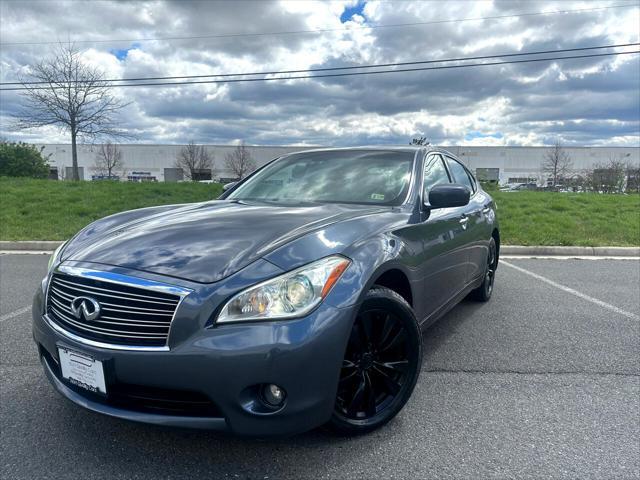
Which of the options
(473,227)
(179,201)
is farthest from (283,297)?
(179,201)

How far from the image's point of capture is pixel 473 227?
3924 millimetres

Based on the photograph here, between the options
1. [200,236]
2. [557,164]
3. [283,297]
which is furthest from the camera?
[557,164]

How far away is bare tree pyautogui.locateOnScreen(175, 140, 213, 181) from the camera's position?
58.7 m

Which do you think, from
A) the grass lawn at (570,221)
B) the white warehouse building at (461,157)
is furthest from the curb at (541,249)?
the white warehouse building at (461,157)

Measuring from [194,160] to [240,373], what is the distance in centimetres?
6010

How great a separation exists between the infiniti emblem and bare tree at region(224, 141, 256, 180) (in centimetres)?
5771

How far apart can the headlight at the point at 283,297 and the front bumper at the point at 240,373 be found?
38 millimetres

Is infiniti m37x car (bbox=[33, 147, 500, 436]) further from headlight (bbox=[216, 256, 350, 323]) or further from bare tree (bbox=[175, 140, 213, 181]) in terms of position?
bare tree (bbox=[175, 140, 213, 181])

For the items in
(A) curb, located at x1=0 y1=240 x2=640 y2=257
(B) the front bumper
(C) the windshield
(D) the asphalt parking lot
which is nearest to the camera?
(B) the front bumper

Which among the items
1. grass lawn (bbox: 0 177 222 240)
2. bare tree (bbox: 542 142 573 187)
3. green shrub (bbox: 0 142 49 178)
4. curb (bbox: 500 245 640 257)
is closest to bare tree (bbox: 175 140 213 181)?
green shrub (bbox: 0 142 49 178)

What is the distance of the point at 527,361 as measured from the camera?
10.9 ft

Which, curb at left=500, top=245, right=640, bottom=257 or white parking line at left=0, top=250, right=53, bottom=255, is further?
curb at left=500, top=245, right=640, bottom=257

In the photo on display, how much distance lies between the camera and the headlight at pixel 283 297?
5.94 feet

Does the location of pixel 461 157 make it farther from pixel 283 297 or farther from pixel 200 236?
pixel 283 297
